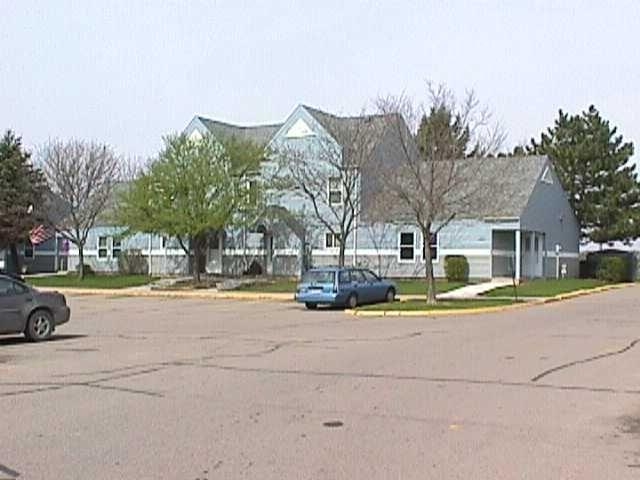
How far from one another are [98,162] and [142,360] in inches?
1599

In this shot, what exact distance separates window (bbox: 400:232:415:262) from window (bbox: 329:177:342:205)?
142 inches

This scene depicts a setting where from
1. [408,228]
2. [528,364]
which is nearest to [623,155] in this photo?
[408,228]

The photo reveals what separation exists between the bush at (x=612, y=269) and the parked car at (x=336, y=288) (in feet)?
73.1

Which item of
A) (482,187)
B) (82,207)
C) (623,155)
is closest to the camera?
(482,187)

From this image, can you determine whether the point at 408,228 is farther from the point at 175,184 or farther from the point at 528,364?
the point at 528,364

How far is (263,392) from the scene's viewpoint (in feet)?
38.2

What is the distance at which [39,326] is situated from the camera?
63.1 ft

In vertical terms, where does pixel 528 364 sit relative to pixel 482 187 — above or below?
below

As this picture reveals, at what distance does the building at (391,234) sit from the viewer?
4319 centimetres

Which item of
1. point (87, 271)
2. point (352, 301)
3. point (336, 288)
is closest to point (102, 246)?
point (87, 271)

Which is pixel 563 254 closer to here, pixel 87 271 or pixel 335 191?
pixel 335 191

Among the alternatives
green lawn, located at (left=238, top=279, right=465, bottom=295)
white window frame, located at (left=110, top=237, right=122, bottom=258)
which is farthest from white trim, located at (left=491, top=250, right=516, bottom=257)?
white window frame, located at (left=110, top=237, right=122, bottom=258)

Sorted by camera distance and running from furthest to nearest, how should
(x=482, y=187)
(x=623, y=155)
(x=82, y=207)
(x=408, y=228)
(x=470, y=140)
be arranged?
(x=623, y=155), (x=82, y=207), (x=408, y=228), (x=482, y=187), (x=470, y=140)

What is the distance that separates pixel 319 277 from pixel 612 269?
81.0ft
